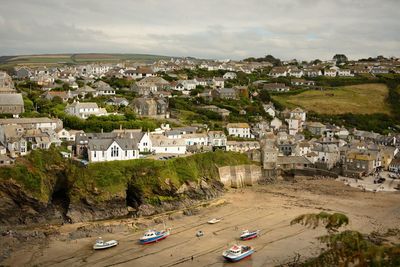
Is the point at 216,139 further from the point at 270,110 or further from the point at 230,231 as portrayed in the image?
the point at 270,110

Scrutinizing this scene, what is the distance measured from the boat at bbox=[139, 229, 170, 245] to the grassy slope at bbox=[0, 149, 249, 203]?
285 inches

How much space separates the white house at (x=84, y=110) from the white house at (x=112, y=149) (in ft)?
44.2

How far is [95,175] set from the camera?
36094 millimetres

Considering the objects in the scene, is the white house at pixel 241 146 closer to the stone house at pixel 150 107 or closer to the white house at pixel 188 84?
the stone house at pixel 150 107

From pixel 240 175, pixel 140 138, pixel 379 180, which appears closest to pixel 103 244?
pixel 140 138

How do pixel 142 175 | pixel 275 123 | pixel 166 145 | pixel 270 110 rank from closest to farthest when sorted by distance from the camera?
pixel 142 175 → pixel 166 145 → pixel 275 123 → pixel 270 110

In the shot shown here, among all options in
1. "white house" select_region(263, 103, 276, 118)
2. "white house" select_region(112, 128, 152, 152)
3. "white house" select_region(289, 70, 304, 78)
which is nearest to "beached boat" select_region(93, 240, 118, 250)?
"white house" select_region(112, 128, 152, 152)

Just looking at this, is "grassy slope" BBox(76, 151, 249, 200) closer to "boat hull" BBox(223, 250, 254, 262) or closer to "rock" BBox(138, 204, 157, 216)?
"rock" BBox(138, 204, 157, 216)

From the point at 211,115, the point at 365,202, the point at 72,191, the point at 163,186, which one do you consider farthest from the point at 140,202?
the point at 211,115

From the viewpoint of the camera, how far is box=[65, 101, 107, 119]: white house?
5266 cm

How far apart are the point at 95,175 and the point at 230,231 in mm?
11974

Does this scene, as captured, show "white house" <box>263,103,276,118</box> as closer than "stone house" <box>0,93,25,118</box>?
No

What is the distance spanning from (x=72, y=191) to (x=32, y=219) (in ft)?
11.6

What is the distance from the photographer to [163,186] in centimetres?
3738
